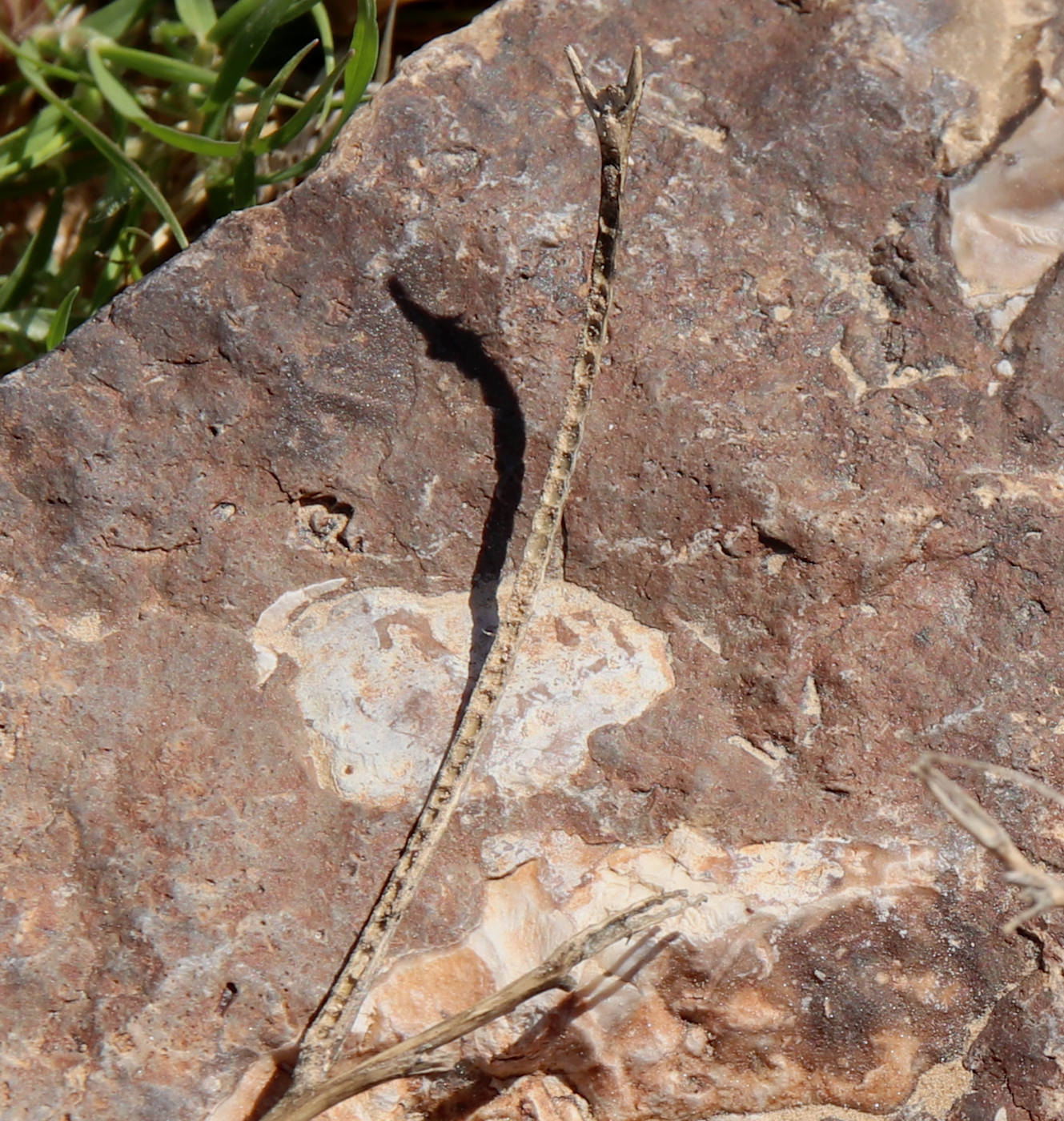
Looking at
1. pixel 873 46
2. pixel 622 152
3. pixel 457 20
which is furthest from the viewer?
pixel 457 20

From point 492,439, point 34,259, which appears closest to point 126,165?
point 34,259

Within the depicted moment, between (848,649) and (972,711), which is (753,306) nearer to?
(848,649)

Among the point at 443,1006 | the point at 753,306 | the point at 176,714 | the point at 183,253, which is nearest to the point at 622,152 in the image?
the point at 753,306

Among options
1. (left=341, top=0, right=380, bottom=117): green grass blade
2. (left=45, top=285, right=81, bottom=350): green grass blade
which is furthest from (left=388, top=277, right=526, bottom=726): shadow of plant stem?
(left=45, top=285, right=81, bottom=350): green grass blade

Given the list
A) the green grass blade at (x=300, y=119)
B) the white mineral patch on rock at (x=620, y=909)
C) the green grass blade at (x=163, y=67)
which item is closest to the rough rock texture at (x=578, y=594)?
the white mineral patch on rock at (x=620, y=909)

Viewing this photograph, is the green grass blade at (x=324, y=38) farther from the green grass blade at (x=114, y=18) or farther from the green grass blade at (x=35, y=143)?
the green grass blade at (x=35, y=143)

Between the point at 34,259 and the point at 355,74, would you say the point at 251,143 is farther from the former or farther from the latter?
the point at 34,259
